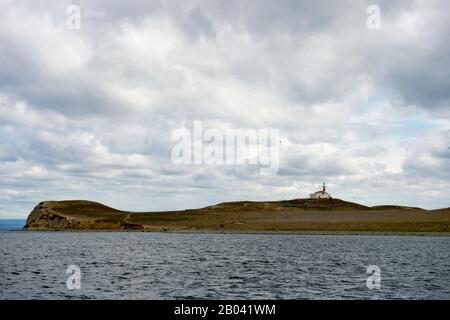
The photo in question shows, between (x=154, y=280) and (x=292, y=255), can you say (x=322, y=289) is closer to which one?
(x=154, y=280)

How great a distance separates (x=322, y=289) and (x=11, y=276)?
33300mm

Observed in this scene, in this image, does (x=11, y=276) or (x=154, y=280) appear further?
(x=11, y=276)

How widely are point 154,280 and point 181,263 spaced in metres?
16.5

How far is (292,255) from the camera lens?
77.4 meters
